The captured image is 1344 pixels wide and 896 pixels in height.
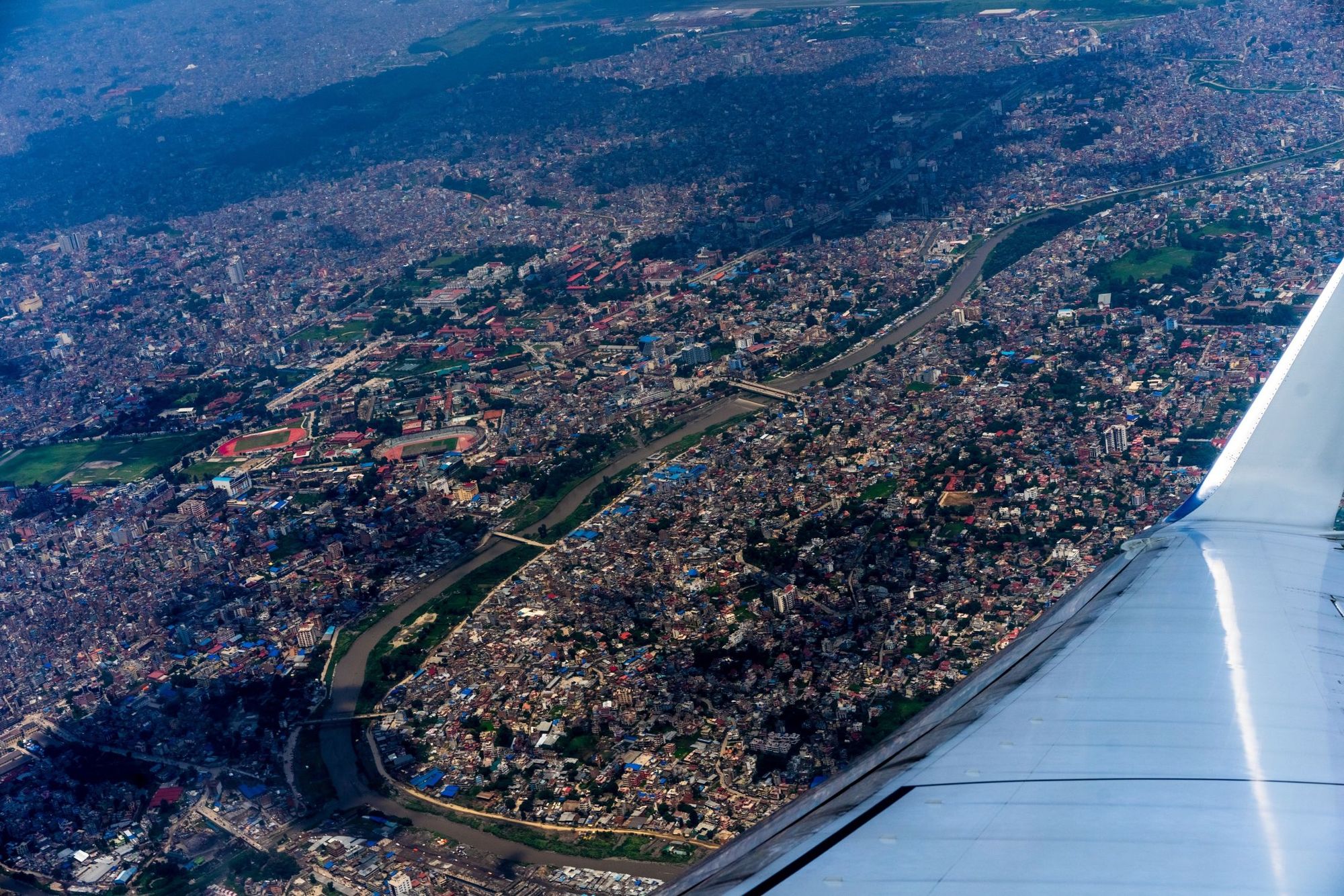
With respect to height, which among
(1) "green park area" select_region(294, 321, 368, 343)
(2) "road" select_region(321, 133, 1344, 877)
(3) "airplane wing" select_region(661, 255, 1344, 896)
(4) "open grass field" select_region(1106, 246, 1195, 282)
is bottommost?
(2) "road" select_region(321, 133, 1344, 877)

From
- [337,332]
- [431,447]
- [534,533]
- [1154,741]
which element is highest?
[1154,741]

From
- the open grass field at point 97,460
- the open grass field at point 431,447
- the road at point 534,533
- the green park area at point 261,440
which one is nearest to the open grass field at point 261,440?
the green park area at point 261,440

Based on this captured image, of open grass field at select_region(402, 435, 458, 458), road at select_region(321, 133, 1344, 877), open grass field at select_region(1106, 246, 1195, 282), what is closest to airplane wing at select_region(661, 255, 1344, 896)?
road at select_region(321, 133, 1344, 877)

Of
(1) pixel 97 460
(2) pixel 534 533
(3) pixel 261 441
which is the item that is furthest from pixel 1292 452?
(1) pixel 97 460

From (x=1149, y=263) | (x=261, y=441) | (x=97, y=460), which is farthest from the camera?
(x=1149, y=263)

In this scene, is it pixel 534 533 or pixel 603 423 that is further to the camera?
pixel 603 423

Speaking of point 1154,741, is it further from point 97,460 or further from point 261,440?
point 97,460

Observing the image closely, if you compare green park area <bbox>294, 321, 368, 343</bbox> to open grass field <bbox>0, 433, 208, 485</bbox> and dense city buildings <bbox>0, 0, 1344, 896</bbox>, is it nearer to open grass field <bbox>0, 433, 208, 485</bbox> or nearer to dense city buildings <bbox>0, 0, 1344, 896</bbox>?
dense city buildings <bbox>0, 0, 1344, 896</bbox>

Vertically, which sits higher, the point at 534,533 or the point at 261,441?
the point at 261,441
